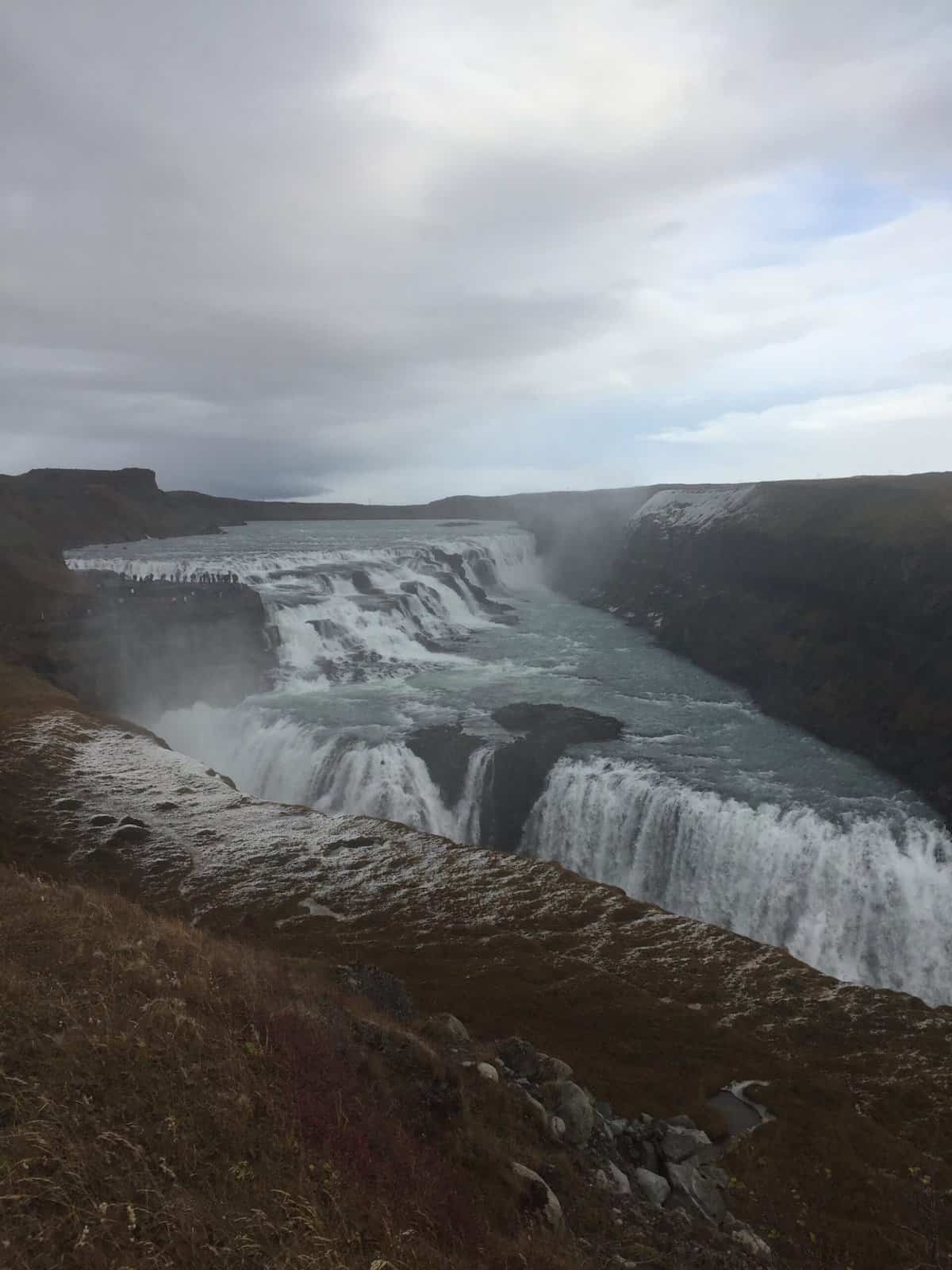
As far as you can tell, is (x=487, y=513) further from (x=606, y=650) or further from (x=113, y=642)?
(x=113, y=642)

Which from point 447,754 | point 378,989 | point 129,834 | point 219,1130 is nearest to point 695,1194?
point 378,989

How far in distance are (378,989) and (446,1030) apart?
1562 millimetres

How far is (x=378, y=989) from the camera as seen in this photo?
35.8 ft

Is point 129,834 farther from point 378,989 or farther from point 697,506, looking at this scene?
point 697,506

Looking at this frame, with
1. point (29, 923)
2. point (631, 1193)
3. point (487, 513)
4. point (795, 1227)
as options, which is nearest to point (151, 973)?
point (29, 923)

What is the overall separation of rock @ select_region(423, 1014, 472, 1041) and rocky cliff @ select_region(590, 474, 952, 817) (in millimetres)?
22562

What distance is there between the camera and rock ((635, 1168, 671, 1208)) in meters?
7.73

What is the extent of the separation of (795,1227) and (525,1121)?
3.59 m

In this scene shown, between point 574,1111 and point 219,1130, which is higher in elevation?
point 219,1130

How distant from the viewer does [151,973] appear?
24.6 feet

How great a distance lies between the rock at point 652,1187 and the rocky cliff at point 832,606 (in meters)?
22.3

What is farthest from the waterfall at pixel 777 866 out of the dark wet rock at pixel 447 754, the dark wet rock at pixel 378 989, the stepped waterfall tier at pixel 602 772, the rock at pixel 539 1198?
the rock at pixel 539 1198

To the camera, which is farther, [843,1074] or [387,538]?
[387,538]

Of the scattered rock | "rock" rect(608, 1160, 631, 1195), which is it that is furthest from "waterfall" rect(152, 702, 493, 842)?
the scattered rock
